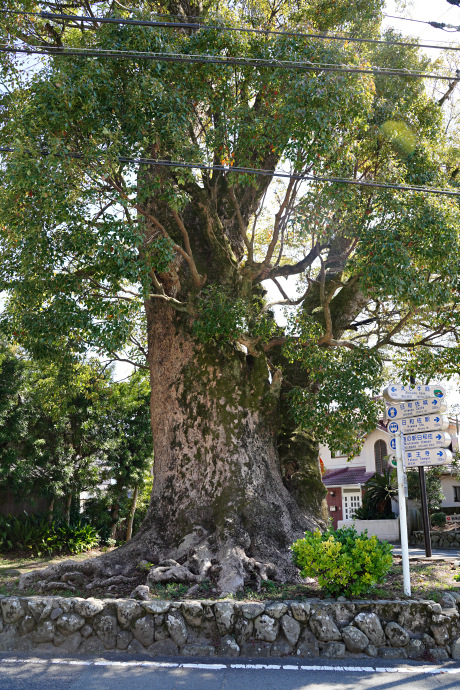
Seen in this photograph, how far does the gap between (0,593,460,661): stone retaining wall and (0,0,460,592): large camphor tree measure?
1.35 m

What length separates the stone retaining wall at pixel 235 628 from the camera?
6.71 m

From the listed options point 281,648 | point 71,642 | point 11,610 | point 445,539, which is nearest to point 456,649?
point 281,648

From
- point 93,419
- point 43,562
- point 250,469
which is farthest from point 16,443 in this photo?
point 250,469

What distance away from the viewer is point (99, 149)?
871 cm

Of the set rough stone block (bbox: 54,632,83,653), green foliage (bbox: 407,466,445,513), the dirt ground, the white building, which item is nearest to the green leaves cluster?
the dirt ground

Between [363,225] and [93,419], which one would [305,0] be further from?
[93,419]

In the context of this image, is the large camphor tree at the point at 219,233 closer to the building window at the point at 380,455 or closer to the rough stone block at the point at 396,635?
the rough stone block at the point at 396,635

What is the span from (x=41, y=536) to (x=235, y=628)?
1081 centimetres

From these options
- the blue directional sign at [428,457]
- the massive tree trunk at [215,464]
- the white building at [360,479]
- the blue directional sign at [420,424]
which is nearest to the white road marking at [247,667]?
the massive tree trunk at [215,464]

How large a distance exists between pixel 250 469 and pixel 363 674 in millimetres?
4464

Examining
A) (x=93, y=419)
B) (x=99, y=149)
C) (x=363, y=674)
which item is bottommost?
(x=363, y=674)

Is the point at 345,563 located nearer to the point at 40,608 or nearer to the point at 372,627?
the point at 372,627

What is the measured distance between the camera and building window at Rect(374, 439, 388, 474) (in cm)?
2741

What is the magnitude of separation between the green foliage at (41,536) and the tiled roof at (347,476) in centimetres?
1350
